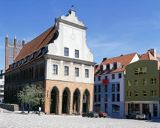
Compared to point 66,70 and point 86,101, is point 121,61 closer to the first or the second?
point 86,101

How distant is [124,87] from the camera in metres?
79.2

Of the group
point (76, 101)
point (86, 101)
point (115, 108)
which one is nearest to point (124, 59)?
point (115, 108)

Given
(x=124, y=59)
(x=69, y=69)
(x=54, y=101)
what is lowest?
(x=54, y=101)

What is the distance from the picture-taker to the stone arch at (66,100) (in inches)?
2571

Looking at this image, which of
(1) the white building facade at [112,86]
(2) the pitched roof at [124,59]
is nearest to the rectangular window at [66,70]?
(1) the white building facade at [112,86]

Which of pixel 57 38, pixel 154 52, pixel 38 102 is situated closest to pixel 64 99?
pixel 38 102

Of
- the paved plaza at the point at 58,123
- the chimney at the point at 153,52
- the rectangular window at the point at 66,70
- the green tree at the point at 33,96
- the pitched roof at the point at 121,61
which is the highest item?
the chimney at the point at 153,52

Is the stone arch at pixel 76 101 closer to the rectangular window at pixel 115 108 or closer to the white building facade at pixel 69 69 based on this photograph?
the white building facade at pixel 69 69

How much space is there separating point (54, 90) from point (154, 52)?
30.1 m

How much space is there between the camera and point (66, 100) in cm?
6688

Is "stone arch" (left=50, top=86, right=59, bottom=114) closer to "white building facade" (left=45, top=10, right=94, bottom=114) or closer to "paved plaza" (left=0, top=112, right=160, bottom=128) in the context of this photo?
"white building facade" (left=45, top=10, right=94, bottom=114)

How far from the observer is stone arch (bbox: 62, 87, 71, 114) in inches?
2571

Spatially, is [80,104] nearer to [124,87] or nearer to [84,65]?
[84,65]

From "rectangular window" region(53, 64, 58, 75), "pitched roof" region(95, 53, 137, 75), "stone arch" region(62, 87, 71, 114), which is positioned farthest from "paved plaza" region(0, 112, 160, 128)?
"pitched roof" region(95, 53, 137, 75)
